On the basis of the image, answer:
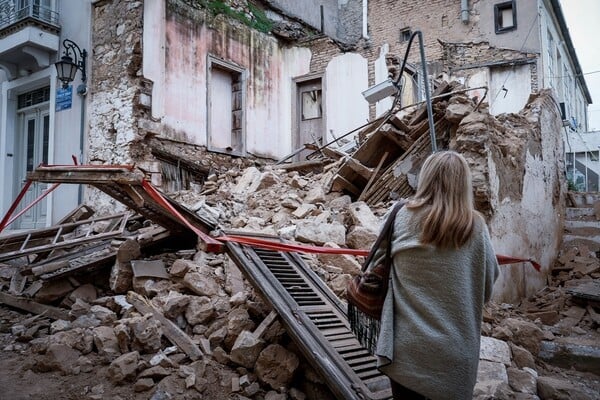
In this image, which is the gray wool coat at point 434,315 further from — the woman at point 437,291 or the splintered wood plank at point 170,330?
the splintered wood plank at point 170,330

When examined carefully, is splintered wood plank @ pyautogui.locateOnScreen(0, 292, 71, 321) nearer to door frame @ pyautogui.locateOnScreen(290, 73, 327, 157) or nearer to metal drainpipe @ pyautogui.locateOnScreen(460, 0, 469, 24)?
door frame @ pyautogui.locateOnScreen(290, 73, 327, 157)

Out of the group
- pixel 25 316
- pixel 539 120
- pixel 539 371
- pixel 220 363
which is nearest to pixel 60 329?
pixel 25 316

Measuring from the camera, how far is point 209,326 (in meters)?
3.73

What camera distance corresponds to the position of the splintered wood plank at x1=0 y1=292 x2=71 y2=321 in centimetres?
434

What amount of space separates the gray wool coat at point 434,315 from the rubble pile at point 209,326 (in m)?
1.33

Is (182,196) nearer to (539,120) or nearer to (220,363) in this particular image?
(220,363)

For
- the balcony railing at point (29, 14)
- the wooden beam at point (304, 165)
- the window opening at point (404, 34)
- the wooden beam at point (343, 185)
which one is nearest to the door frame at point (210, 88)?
the wooden beam at point (304, 165)

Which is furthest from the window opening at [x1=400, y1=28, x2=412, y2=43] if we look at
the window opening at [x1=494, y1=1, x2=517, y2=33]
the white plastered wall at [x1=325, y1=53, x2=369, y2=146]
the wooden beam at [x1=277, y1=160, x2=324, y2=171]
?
the wooden beam at [x1=277, y1=160, x2=324, y2=171]

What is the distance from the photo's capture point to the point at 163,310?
12.5ft

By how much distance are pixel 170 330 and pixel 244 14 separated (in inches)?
362

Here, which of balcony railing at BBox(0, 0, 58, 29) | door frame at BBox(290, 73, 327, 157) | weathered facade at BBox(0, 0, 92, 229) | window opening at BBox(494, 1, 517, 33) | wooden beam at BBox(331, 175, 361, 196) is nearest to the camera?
wooden beam at BBox(331, 175, 361, 196)

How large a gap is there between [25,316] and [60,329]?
2.92 feet

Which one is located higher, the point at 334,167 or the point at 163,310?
the point at 334,167

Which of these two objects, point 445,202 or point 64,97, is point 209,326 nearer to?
point 445,202
